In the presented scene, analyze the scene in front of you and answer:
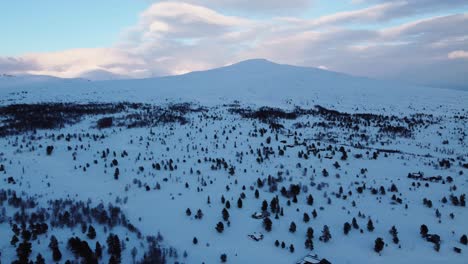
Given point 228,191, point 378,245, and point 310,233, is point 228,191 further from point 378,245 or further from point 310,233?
point 378,245

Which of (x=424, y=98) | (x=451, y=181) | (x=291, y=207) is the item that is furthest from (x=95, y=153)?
(x=424, y=98)

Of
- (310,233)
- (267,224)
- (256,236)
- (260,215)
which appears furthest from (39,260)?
(310,233)

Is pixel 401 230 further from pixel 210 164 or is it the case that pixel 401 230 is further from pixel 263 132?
pixel 263 132

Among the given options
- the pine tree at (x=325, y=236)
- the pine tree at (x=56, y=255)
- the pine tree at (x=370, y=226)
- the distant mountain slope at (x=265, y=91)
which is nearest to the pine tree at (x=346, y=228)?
the pine tree at (x=370, y=226)

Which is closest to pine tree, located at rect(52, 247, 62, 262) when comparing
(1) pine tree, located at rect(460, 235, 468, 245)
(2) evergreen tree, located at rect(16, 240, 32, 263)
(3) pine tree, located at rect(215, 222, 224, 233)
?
(2) evergreen tree, located at rect(16, 240, 32, 263)

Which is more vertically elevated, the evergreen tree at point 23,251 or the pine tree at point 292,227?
the evergreen tree at point 23,251

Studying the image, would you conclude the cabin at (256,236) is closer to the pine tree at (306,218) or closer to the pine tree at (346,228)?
the pine tree at (306,218)
